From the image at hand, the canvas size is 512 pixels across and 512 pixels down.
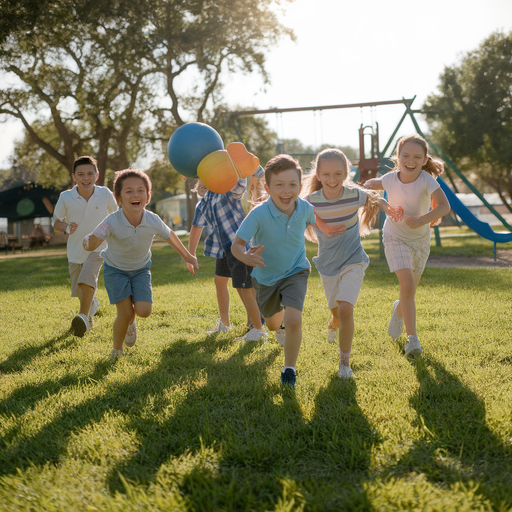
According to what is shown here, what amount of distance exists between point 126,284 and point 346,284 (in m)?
2.14

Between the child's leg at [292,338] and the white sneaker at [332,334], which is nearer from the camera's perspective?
the child's leg at [292,338]

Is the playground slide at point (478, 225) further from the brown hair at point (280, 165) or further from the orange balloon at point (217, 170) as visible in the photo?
the brown hair at point (280, 165)

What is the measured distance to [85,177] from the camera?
6.00 meters

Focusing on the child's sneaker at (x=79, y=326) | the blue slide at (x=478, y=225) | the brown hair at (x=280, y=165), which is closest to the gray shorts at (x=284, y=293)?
the brown hair at (x=280, y=165)

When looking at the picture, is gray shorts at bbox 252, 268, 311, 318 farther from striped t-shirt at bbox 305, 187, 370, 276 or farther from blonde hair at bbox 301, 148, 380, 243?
blonde hair at bbox 301, 148, 380, 243

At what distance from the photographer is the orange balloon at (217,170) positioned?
5.14 m

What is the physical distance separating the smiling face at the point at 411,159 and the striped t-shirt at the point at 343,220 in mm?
625

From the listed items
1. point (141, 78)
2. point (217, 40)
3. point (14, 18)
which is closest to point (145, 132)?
point (141, 78)

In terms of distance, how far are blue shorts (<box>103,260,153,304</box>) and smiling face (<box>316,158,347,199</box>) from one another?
1.87 m

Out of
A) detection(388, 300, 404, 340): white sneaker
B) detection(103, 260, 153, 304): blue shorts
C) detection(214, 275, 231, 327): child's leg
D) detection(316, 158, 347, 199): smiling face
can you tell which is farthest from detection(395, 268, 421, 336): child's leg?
detection(103, 260, 153, 304): blue shorts

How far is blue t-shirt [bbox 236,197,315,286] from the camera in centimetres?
414

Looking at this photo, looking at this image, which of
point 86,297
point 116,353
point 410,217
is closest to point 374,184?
point 410,217

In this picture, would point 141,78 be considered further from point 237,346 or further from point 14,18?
point 237,346

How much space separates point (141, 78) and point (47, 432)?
21.7m
